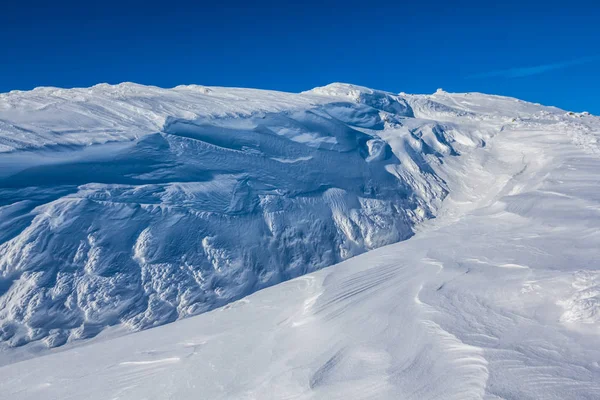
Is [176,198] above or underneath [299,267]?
above

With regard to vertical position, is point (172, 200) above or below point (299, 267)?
above

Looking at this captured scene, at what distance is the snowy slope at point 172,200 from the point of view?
6.57 meters

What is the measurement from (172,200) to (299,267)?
104 inches

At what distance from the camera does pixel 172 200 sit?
27.0 ft

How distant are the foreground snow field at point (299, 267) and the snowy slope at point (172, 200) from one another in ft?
0.12

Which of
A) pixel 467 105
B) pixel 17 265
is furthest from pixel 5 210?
pixel 467 105

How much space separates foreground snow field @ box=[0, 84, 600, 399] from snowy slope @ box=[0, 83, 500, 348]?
0.04m

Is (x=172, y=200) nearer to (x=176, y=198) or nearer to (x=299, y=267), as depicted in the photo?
(x=176, y=198)

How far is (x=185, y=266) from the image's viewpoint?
24.2 ft

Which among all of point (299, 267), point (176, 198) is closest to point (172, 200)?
point (176, 198)

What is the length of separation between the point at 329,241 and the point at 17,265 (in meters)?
5.36

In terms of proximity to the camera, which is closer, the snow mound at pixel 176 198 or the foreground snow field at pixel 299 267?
the foreground snow field at pixel 299 267

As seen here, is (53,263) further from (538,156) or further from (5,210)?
(538,156)

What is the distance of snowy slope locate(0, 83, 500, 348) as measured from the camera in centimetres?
657
